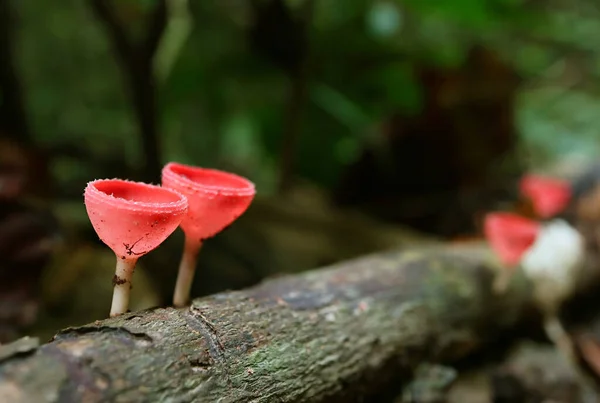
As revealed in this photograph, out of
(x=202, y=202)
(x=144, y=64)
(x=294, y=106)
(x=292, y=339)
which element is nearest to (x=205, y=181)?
(x=202, y=202)

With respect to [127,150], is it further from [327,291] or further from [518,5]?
[518,5]

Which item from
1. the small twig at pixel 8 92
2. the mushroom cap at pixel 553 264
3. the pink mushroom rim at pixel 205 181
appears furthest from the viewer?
the small twig at pixel 8 92

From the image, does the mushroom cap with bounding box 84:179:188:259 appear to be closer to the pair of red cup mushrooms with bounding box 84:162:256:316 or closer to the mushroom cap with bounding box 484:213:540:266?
the pair of red cup mushrooms with bounding box 84:162:256:316

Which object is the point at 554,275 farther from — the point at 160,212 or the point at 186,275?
the point at 160,212

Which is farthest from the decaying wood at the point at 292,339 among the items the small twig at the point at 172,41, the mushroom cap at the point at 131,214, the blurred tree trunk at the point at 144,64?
the small twig at the point at 172,41

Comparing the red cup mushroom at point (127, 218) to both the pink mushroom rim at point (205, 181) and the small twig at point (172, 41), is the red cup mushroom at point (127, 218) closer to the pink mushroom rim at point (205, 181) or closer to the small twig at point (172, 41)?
the pink mushroom rim at point (205, 181)

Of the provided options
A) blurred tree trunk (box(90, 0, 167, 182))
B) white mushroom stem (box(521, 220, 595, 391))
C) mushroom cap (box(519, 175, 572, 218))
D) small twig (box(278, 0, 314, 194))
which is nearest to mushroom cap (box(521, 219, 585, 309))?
white mushroom stem (box(521, 220, 595, 391))
